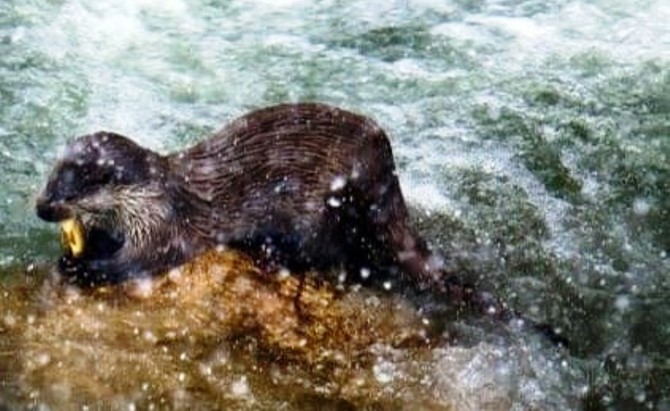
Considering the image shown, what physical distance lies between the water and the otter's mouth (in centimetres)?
42

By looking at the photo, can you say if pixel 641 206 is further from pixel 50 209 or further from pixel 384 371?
pixel 50 209

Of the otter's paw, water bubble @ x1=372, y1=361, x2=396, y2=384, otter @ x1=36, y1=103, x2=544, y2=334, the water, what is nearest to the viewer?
water bubble @ x1=372, y1=361, x2=396, y2=384

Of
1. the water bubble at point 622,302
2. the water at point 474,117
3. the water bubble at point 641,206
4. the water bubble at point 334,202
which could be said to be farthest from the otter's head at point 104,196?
the water bubble at point 641,206

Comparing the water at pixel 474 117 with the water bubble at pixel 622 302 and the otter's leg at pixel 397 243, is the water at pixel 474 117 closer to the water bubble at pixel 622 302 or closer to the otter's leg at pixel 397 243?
the water bubble at pixel 622 302

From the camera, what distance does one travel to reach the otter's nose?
3379 mm

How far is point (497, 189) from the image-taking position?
4.83 metres

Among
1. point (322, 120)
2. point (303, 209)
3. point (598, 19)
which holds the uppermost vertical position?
point (322, 120)

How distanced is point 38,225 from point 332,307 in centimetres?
132

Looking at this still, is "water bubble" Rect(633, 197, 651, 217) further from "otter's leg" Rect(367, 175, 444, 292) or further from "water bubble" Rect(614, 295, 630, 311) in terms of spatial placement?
"otter's leg" Rect(367, 175, 444, 292)

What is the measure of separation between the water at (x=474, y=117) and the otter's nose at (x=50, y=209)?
2.16 feet

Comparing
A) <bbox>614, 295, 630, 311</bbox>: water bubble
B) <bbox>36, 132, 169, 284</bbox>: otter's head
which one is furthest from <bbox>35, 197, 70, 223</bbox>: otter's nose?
<bbox>614, 295, 630, 311</bbox>: water bubble

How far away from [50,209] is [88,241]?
36 cm

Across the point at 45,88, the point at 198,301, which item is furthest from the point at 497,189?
the point at 45,88

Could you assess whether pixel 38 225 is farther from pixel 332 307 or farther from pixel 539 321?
pixel 539 321
